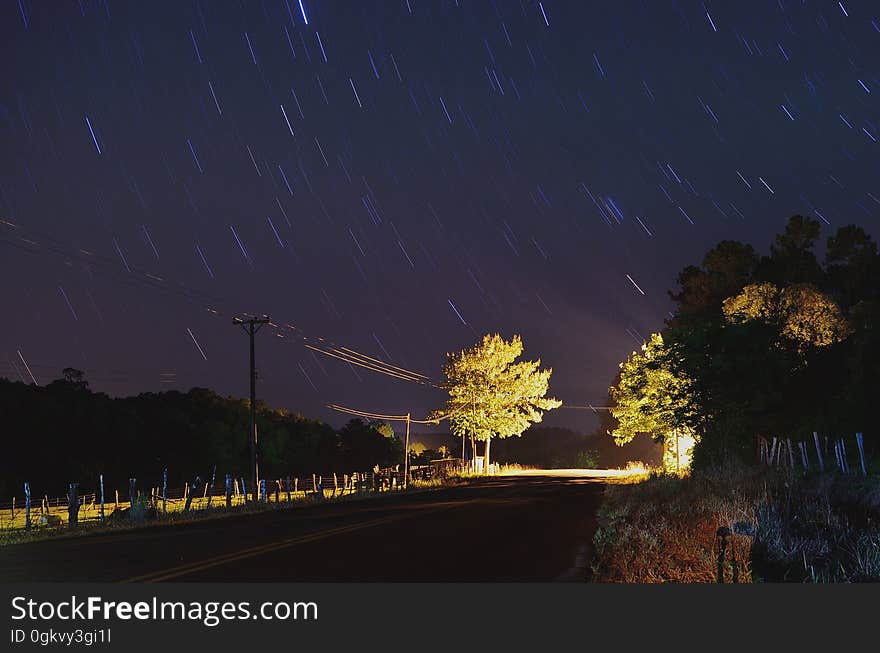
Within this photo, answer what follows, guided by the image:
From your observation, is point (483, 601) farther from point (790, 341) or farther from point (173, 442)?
point (173, 442)

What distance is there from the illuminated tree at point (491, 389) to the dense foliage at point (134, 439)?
14.1 m

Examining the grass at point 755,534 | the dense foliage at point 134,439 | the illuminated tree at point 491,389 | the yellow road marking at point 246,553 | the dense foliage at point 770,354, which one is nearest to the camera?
the grass at point 755,534

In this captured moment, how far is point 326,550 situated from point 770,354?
22.1 m

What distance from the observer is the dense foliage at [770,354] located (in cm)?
3278

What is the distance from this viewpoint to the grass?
40.0ft

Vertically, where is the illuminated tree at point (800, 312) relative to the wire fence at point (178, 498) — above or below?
above

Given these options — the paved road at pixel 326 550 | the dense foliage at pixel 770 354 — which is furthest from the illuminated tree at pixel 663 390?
the paved road at pixel 326 550

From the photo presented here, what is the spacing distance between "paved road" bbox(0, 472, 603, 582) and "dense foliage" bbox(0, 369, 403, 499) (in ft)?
109

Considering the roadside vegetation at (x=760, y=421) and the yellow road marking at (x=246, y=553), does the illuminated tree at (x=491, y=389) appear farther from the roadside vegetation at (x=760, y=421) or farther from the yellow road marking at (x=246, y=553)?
the yellow road marking at (x=246, y=553)

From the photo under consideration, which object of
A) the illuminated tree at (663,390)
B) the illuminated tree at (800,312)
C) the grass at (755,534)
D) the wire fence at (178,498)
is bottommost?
the wire fence at (178,498)

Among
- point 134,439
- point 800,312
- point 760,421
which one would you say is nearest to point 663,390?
point 760,421

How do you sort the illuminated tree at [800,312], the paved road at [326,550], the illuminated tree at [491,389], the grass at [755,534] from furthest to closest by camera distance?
the illuminated tree at [491,389]
the illuminated tree at [800,312]
the paved road at [326,550]
the grass at [755,534]

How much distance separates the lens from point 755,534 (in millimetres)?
15094

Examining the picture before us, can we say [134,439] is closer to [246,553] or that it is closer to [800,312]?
[800,312]
